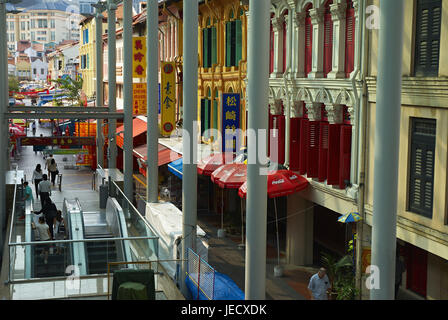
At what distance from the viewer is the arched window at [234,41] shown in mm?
26375

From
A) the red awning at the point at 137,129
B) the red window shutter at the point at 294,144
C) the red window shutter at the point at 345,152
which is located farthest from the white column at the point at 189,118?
the red awning at the point at 137,129

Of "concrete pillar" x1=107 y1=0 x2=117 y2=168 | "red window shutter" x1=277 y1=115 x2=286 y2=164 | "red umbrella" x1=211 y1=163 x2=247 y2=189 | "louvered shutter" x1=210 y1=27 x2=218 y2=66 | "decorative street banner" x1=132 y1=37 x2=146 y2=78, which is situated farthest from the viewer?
"decorative street banner" x1=132 y1=37 x2=146 y2=78

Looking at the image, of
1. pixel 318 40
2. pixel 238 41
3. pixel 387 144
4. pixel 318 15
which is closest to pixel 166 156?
pixel 238 41

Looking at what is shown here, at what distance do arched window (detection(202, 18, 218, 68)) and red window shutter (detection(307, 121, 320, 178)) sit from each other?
393 inches

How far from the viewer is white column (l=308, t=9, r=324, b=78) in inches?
792

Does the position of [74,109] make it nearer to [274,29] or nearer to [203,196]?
[203,196]

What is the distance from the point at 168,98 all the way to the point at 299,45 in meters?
8.50

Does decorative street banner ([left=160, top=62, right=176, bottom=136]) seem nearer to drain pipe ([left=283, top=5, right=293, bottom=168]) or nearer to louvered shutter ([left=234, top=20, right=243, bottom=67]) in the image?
louvered shutter ([left=234, top=20, right=243, bottom=67])

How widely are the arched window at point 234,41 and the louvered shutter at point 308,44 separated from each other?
207 inches

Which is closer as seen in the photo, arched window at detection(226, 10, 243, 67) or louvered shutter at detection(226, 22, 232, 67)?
arched window at detection(226, 10, 243, 67)

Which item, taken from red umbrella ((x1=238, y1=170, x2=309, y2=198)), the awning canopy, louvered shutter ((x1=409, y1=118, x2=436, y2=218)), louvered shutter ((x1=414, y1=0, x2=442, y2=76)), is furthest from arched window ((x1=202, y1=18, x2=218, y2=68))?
louvered shutter ((x1=409, y1=118, x2=436, y2=218))

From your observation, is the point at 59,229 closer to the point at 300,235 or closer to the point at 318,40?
the point at 300,235

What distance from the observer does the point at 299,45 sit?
21422 mm
